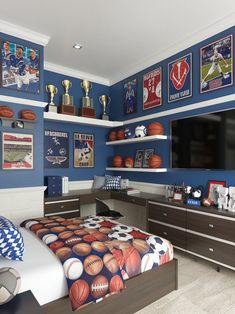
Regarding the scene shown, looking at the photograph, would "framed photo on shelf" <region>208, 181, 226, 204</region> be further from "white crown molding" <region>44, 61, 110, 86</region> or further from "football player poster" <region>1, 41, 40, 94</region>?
"white crown molding" <region>44, 61, 110, 86</region>

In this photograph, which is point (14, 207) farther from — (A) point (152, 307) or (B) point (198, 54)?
(B) point (198, 54)

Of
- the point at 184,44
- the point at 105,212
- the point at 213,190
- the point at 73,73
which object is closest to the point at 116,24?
the point at 184,44

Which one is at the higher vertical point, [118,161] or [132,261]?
[118,161]

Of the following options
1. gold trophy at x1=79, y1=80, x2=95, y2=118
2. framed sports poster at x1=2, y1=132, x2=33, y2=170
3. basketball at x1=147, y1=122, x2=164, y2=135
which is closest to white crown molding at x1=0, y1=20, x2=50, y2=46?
gold trophy at x1=79, y1=80, x2=95, y2=118

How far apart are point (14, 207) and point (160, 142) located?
2.38m

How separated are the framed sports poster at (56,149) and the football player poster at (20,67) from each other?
964 millimetres

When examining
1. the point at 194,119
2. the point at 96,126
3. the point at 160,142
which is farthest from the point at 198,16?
the point at 96,126

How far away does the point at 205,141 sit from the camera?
115 inches

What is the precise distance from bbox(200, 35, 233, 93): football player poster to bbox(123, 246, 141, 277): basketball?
228cm

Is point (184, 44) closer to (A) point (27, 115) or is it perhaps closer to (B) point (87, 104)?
(B) point (87, 104)

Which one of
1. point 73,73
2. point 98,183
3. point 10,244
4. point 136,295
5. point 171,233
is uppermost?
point 73,73

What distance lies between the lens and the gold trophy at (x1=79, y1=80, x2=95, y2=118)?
4129 millimetres

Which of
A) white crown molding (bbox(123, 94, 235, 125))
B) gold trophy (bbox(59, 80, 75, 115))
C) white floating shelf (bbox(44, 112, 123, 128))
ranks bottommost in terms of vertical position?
white floating shelf (bbox(44, 112, 123, 128))

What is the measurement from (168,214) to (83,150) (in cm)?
208
